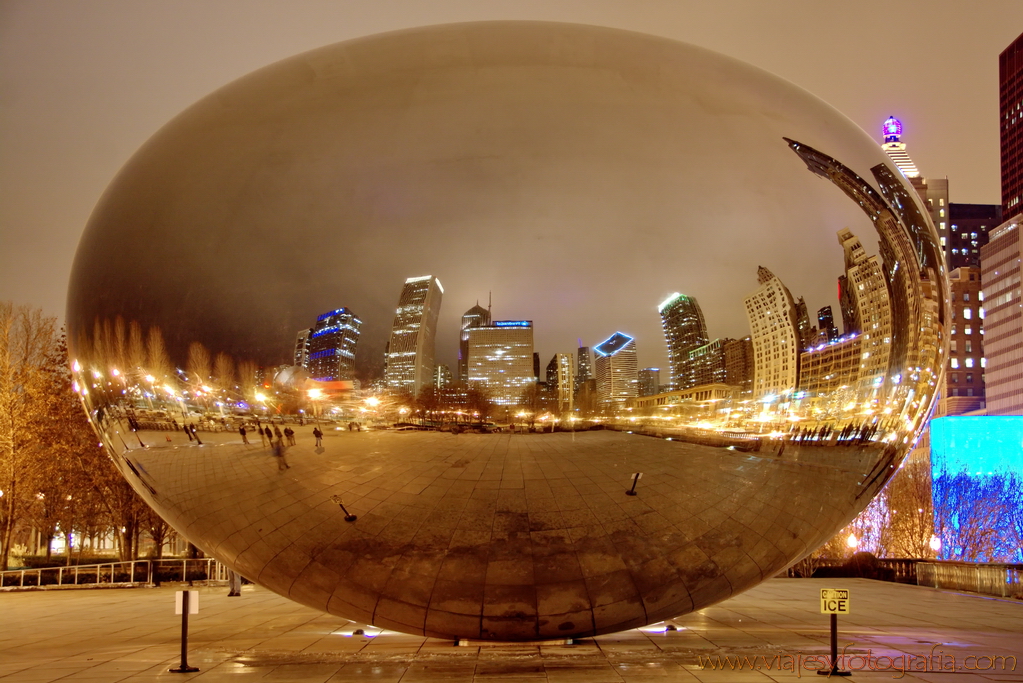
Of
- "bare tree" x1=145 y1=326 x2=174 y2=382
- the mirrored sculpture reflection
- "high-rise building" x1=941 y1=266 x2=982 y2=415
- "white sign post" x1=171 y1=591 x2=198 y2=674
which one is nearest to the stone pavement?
"white sign post" x1=171 y1=591 x2=198 y2=674

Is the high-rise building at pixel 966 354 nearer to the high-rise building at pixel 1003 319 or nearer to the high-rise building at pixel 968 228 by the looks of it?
the high-rise building at pixel 1003 319

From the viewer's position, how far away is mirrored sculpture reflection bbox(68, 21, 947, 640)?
16.5ft

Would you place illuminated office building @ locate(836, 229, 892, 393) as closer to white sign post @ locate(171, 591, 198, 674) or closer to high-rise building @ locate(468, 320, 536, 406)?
high-rise building @ locate(468, 320, 536, 406)

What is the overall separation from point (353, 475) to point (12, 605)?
1674 centimetres

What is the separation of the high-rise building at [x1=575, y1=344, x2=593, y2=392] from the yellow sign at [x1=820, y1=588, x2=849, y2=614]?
13.3 ft

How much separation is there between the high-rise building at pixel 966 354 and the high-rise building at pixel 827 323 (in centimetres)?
15110

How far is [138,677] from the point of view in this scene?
24.8 ft

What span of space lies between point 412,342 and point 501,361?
56cm

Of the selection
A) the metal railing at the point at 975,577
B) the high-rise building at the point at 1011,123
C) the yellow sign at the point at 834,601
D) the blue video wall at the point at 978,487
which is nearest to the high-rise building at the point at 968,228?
the high-rise building at the point at 1011,123

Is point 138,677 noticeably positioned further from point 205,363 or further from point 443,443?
point 443,443

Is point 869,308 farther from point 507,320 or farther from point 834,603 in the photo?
point 834,603

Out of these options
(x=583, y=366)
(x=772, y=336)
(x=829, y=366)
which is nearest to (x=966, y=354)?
(x=829, y=366)

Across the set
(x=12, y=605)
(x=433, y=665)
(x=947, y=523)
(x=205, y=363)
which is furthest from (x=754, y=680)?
(x=947, y=523)

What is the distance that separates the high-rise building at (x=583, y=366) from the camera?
201 inches
